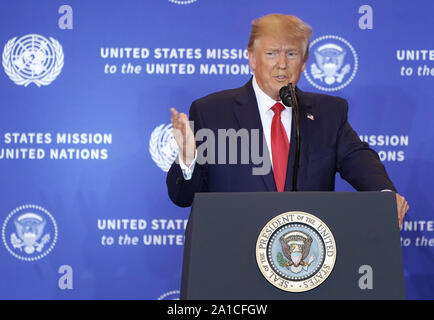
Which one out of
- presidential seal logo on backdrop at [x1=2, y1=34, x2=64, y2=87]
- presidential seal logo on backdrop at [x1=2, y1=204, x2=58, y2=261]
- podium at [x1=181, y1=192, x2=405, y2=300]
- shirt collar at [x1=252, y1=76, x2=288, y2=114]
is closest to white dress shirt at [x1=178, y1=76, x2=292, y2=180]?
shirt collar at [x1=252, y1=76, x2=288, y2=114]

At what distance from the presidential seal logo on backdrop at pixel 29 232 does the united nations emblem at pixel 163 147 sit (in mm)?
661

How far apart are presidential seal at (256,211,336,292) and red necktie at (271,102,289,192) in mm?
683

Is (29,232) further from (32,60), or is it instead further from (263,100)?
(263,100)

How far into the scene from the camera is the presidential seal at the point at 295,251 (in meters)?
1.49

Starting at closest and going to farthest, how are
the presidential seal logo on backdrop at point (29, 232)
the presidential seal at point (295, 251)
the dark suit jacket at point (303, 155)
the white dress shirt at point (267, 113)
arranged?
the presidential seal at point (295, 251) < the dark suit jacket at point (303, 155) < the white dress shirt at point (267, 113) < the presidential seal logo on backdrop at point (29, 232)

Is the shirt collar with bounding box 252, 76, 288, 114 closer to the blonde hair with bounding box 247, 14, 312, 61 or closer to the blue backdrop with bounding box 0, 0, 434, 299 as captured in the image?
the blonde hair with bounding box 247, 14, 312, 61

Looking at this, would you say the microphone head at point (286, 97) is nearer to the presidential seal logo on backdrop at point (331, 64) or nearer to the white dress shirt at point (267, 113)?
the white dress shirt at point (267, 113)

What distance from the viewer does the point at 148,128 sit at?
3184 mm

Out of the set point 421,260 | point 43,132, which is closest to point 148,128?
point 43,132

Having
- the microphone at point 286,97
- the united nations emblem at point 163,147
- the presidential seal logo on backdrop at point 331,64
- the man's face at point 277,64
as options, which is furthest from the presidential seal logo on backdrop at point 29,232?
the microphone at point 286,97

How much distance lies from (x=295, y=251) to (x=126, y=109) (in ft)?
6.24

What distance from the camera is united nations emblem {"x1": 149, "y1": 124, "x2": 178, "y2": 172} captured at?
3.18 meters

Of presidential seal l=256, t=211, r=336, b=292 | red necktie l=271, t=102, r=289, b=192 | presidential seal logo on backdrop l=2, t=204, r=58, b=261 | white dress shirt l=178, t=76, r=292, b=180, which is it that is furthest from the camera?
presidential seal logo on backdrop l=2, t=204, r=58, b=261
